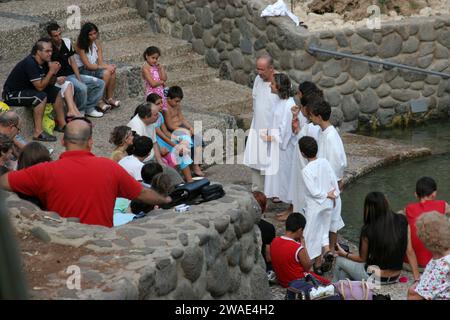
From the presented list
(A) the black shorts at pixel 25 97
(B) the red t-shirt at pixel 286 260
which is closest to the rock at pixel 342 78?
(A) the black shorts at pixel 25 97

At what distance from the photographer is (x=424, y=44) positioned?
11750 mm

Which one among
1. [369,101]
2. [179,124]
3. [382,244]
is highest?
[179,124]

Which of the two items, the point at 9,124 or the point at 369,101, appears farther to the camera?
the point at 369,101

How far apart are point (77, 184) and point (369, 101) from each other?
23.1ft

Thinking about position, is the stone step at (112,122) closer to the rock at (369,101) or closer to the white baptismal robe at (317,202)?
the rock at (369,101)

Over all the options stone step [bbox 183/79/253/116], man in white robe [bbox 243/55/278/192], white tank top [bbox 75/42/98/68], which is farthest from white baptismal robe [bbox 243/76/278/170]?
stone step [bbox 183/79/253/116]

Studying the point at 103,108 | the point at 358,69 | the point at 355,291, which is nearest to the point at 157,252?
A: the point at 355,291

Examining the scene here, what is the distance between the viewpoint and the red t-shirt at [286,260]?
671 centimetres

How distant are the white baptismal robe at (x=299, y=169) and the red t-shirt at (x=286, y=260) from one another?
1.19 metres

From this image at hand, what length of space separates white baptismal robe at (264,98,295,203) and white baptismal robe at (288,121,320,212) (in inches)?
5.8

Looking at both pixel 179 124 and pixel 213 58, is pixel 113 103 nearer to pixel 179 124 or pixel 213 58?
pixel 179 124

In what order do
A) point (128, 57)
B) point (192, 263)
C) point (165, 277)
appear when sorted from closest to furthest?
1. point (165, 277)
2. point (192, 263)
3. point (128, 57)

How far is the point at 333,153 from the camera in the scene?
25.4 feet

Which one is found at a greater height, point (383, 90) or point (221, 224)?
point (221, 224)
